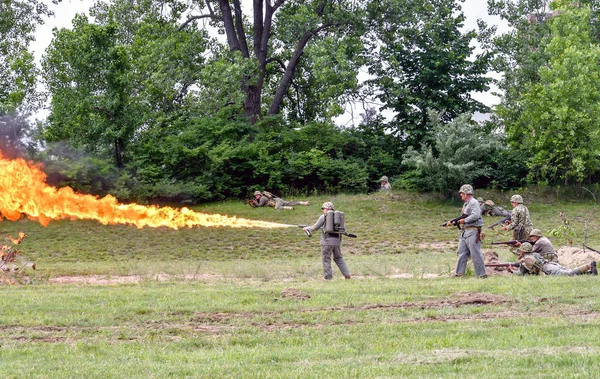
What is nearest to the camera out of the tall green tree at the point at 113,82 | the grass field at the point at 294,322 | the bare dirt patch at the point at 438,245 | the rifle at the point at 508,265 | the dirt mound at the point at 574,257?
the grass field at the point at 294,322

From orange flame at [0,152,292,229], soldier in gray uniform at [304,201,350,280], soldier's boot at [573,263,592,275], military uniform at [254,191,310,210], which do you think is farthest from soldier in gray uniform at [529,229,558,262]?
military uniform at [254,191,310,210]

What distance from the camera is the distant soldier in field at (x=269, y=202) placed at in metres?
35.5

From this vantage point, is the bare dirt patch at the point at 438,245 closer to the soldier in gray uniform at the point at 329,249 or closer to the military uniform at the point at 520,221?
the military uniform at the point at 520,221

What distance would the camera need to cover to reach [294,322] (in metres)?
13.0

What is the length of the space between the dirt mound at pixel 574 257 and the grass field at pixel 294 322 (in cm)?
271

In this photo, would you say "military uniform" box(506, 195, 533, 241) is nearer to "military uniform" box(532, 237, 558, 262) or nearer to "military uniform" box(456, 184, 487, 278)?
"military uniform" box(532, 237, 558, 262)

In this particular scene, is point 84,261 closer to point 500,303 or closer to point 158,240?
point 158,240

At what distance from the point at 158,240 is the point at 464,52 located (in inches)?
728

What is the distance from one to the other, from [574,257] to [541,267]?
187 cm

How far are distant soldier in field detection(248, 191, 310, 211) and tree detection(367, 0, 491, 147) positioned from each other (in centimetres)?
800

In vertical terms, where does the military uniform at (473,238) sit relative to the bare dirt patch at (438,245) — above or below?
above

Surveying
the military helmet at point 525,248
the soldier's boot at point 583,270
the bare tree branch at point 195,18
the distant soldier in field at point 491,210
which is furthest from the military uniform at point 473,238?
the bare tree branch at point 195,18

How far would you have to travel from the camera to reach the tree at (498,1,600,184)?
37.5 metres

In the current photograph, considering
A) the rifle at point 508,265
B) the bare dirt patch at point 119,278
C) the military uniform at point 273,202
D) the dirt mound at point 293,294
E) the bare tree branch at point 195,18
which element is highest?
the bare tree branch at point 195,18
